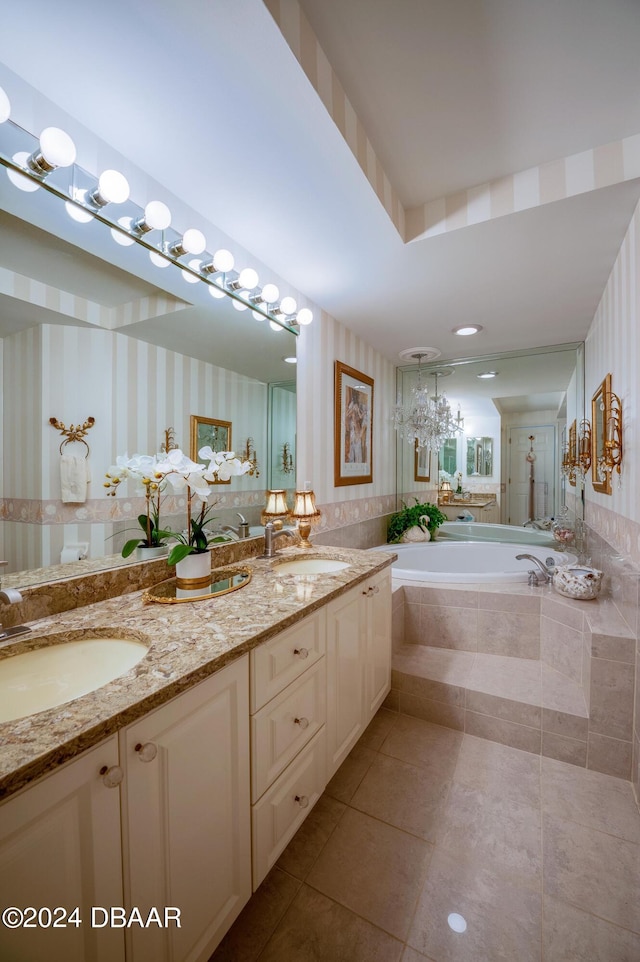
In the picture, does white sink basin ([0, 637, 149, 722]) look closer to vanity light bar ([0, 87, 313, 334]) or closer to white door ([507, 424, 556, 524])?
vanity light bar ([0, 87, 313, 334])

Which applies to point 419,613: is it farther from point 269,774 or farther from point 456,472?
point 456,472

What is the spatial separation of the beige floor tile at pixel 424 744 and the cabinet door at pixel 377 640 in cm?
19

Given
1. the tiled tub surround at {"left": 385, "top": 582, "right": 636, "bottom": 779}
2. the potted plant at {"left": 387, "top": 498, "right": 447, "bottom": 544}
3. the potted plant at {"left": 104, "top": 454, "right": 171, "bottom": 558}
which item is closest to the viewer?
the potted plant at {"left": 104, "top": 454, "right": 171, "bottom": 558}

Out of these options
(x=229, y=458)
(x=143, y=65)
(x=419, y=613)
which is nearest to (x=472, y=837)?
(x=419, y=613)

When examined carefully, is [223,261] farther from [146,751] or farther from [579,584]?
[579,584]

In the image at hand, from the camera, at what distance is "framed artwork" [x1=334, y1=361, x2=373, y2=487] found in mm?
2635

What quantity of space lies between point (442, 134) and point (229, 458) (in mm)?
1397

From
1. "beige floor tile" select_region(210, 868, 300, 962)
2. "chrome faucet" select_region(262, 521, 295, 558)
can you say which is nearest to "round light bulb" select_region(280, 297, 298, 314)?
"chrome faucet" select_region(262, 521, 295, 558)

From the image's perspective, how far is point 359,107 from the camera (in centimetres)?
123

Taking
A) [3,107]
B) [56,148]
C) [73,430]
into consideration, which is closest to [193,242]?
[56,148]

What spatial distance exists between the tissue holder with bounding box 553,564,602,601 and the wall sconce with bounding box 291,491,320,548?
4.65 ft

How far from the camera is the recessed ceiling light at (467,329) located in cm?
274

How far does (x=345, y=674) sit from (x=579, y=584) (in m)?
1.41

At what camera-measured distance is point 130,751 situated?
67cm
